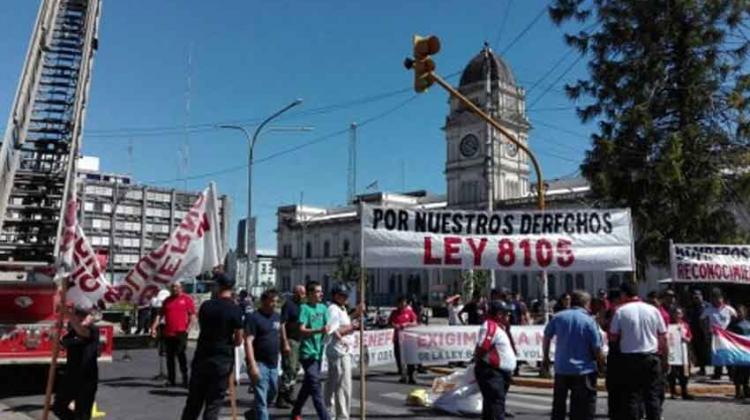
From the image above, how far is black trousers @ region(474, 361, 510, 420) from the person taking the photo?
7809 mm

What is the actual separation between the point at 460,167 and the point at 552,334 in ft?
289

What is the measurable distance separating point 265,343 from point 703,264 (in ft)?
34.2

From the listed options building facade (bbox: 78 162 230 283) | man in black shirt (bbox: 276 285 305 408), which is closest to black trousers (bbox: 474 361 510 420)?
man in black shirt (bbox: 276 285 305 408)

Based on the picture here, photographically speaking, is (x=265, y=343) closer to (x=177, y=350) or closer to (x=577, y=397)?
(x=577, y=397)

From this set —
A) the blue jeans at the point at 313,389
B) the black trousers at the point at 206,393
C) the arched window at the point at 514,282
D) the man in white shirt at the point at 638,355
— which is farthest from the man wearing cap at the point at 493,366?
the arched window at the point at 514,282

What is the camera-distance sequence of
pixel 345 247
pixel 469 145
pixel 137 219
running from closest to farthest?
pixel 137 219, pixel 469 145, pixel 345 247

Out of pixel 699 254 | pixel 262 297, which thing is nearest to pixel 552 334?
pixel 262 297

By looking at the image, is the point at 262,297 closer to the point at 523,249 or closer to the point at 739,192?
the point at 523,249

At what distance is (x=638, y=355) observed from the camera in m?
8.17

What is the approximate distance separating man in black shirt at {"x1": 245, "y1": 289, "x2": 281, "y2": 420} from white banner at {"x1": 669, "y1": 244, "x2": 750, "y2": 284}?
949 cm

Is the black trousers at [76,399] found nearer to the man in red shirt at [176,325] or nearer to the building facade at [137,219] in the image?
the man in red shirt at [176,325]

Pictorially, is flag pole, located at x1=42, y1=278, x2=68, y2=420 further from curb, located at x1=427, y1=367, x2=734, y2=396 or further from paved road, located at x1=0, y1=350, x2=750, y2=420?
curb, located at x1=427, y1=367, x2=734, y2=396

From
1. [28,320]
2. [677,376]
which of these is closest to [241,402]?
[28,320]

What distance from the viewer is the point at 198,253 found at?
986 centimetres
